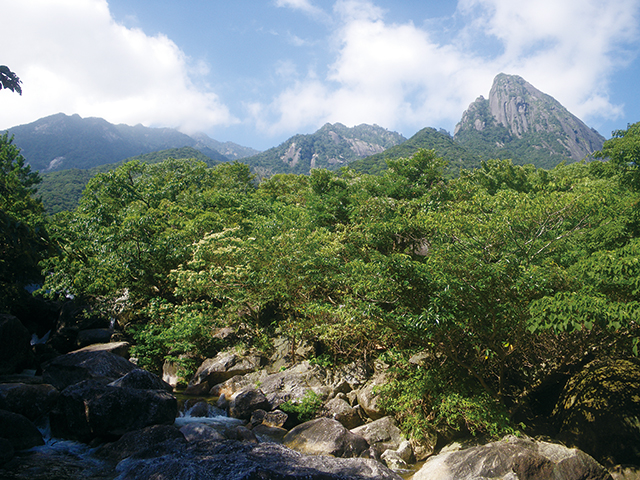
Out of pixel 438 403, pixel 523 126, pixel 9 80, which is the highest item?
pixel 523 126

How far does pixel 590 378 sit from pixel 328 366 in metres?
7.57

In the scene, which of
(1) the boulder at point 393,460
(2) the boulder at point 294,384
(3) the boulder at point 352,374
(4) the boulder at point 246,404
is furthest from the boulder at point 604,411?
(4) the boulder at point 246,404

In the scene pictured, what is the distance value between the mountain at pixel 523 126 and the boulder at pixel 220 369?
105 meters

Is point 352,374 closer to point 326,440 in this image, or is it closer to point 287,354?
point 287,354

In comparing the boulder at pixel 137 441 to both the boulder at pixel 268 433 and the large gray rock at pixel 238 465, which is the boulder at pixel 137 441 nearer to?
the large gray rock at pixel 238 465

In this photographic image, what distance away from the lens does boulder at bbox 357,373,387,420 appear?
1016 centimetres

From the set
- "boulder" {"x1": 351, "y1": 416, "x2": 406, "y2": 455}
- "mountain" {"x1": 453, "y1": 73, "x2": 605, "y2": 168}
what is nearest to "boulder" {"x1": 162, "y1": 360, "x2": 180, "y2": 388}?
"boulder" {"x1": 351, "y1": 416, "x2": 406, "y2": 455}

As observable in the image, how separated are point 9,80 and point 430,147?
85402 mm

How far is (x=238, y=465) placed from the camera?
6512mm

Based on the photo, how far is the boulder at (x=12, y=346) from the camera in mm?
11930

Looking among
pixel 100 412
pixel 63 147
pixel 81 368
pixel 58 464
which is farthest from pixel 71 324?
pixel 63 147

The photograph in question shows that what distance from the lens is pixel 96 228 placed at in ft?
60.1

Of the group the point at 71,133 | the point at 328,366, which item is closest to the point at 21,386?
the point at 328,366

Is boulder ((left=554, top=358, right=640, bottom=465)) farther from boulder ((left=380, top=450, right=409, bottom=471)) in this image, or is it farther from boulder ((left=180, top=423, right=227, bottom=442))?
boulder ((left=180, top=423, right=227, bottom=442))
